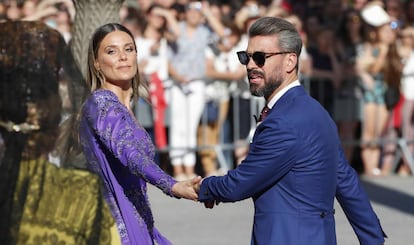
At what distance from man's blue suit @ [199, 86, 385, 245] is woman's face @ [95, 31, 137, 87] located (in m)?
0.88

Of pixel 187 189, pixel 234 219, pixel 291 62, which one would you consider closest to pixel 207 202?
pixel 187 189

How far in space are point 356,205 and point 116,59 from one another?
1.31m

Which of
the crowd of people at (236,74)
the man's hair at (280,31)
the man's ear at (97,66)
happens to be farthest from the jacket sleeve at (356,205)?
the crowd of people at (236,74)

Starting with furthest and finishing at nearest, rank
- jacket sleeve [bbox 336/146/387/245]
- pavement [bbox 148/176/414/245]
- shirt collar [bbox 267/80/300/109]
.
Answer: pavement [bbox 148/176/414/245], jacket sleeve [bbox 336/146/387/245], shirt collar [bbox 267/80/300/109]

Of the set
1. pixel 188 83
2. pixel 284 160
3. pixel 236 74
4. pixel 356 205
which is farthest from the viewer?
pixel 236 74

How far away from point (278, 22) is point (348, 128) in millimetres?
8454

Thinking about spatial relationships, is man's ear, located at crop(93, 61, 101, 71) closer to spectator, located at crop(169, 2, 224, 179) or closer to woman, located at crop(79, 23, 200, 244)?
woman, located at crop(79, 23, 200, 244)

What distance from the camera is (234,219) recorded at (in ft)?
33.4

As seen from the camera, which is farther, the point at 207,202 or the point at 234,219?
the point at 234,219

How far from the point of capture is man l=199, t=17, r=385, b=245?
183 inches

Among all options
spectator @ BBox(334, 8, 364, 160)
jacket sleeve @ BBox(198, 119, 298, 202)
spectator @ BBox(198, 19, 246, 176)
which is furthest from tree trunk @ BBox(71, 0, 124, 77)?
spectator @ BBox(334, 8, 364, 160)

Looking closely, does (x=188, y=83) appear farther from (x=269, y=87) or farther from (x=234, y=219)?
(x=269, y=87)

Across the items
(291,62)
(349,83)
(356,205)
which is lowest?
(349,83)

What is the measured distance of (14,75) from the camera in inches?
188
